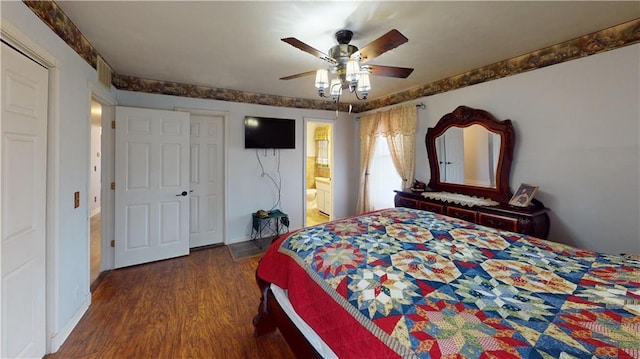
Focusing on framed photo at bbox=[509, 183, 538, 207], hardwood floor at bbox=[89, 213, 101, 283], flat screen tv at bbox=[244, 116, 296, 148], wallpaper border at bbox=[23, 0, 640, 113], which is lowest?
hardwood floor at bbox=[89, 213, 101, 283]

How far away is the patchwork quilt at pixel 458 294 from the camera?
793 mm

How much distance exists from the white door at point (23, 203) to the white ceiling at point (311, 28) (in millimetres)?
694

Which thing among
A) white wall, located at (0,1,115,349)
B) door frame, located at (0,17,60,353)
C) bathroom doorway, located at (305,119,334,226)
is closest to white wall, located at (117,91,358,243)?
bathroom doorway, located at (305,119,334,226)

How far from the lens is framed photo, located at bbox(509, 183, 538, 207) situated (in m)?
2.43

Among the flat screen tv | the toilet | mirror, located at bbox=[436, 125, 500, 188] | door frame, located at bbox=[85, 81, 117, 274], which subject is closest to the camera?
mirror, located at bbox=[436, 125, 500, 188]

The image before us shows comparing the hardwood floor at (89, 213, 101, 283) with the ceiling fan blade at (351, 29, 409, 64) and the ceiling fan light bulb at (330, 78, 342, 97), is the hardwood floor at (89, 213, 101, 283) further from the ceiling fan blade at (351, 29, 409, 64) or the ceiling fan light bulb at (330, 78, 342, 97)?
the ceiling fan blade at (351, 29, 409, 64)

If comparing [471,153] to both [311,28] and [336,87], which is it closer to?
[336,87]

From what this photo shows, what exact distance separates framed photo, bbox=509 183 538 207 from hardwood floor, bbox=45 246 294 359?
2.50 metres

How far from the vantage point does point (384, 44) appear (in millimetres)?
1626

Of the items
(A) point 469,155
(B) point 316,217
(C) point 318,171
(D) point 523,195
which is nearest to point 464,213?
(D) point 523,195

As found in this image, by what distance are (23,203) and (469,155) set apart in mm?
3971

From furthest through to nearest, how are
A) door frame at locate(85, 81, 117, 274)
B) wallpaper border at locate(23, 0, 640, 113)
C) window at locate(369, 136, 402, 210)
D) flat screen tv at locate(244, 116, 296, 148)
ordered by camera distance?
1. window at locate(369, 136, 402, 210)
2. flat screen tv at locate(244, 116, 296, 148)
3. door frame at locate(85, 81, 117, 274)
4. wallpaper border at locate(23, 0, 640, 113)

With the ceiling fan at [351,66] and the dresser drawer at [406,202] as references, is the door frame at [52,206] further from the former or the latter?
the dresser drawer at [406,202]

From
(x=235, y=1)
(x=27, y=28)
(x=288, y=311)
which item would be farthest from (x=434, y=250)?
(x=27, y=28)
